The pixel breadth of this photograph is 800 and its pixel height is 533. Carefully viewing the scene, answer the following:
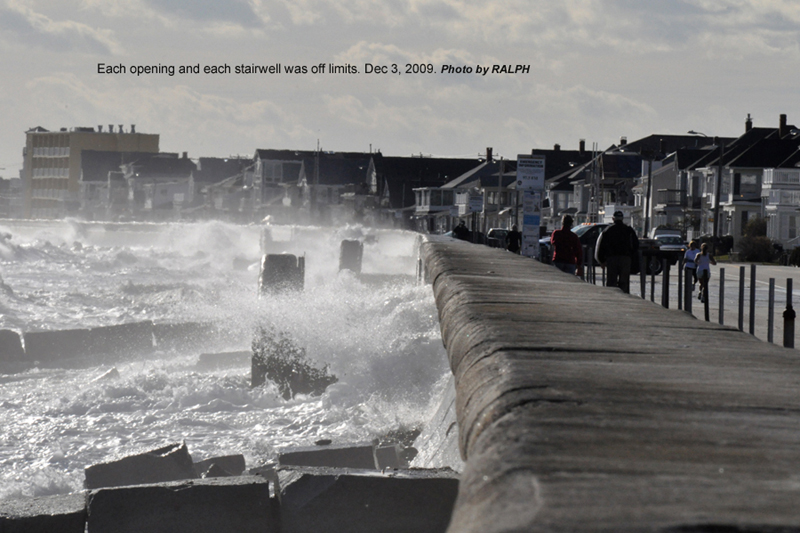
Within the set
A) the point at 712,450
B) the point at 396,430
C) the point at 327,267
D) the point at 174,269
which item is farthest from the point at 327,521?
the point at 174,269

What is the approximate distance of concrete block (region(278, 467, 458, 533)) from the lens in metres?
5.11

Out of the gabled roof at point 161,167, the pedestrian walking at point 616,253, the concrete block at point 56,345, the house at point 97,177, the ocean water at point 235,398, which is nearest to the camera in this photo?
the ocean water at point 235,398

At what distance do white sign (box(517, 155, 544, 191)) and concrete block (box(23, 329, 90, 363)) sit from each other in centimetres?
894

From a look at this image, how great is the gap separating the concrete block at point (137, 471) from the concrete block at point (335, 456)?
2.55 feet

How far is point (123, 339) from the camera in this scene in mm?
17656

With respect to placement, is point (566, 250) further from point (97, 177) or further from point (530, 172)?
point (97, 177)

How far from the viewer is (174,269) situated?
189 ft

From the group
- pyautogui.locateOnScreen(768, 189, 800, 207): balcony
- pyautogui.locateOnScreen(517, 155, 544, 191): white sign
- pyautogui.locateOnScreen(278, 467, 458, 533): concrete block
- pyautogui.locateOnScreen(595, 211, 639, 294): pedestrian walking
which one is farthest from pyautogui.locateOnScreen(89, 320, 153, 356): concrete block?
pyautogui.locateOnScreen(768, 189, 800, 207): balcony

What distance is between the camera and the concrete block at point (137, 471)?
271 inches

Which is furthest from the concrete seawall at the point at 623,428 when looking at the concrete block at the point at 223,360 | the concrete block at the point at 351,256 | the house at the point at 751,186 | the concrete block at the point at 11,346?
the house at the point at 751,186

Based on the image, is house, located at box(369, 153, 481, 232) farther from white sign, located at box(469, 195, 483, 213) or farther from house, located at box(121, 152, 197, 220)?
white sign, located at box(469, 195, 483, 213)

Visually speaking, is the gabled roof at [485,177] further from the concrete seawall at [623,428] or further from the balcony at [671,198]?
the concrete seawall at [623,428]

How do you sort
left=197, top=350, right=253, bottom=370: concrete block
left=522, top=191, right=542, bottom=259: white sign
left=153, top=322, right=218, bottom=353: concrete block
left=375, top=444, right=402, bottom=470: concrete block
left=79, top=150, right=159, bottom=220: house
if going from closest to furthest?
left=375, top=444, right=402, bottom=470: concrete block, left=197, top=350, right=253, bottom=370: concrete block, left=153, top=322, right=218, bottom=353: concrete block, left=522, top=191, right=542, bottom=259: white sign, left=79, top=150, right=159, bottom=220: house

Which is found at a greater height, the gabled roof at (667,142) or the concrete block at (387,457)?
the gabled roof at (667,142)
